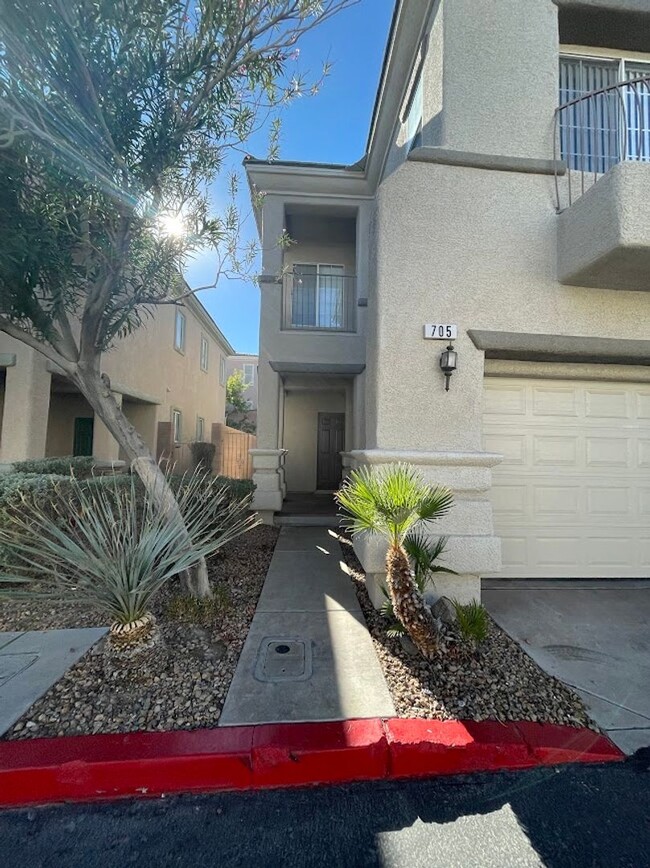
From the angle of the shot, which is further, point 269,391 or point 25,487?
point 269,391

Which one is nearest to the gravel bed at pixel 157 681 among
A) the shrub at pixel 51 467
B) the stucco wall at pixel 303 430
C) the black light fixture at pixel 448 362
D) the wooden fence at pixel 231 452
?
the shrub at pixel 51 467

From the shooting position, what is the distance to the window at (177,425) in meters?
14.3

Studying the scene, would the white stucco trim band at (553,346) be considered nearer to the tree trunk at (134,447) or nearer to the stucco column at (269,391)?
the tree trunk at (134,447)

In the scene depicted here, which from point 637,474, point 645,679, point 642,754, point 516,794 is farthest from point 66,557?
point 637,474

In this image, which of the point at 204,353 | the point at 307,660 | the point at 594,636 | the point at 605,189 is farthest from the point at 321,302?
the point at 204,353

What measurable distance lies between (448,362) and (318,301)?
552 cm

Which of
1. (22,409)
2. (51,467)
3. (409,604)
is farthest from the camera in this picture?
(22,409)

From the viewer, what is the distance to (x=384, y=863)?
70.4 inches

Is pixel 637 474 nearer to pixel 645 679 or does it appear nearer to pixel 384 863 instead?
pixel 645 679

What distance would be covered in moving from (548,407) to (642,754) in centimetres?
342

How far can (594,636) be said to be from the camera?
12.0 feet

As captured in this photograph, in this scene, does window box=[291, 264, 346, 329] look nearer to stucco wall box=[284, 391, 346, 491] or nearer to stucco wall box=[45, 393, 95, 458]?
stucco wall box=[284, 391, 346, 491]

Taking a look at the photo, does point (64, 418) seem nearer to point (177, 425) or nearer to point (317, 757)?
point (177, 425)

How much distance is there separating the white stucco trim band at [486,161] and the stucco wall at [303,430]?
8.26 metres
